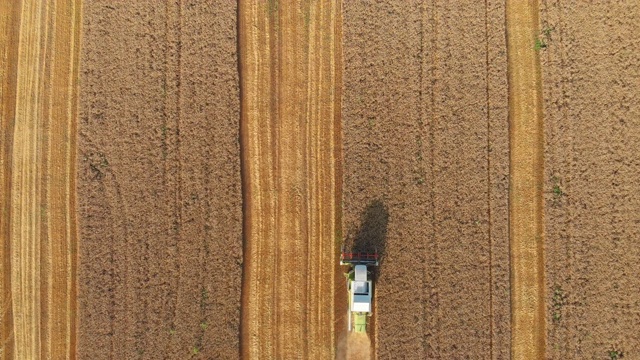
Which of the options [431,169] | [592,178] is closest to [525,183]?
[592,178]

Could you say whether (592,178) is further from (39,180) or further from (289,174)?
(39,180)

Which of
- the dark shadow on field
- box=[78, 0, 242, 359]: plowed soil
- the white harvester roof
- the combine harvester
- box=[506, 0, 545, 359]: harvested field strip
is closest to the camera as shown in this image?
the combine harvester

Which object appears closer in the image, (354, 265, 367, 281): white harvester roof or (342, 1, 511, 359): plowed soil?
(354, 265, 367, 281): white harvester roof

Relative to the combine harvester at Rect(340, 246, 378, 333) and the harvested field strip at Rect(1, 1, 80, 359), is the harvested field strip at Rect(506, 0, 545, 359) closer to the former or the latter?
the combine harvester at Rect(340, 246, 378, 333)

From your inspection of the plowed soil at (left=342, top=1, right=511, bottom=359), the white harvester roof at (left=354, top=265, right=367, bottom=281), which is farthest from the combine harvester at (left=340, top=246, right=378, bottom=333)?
the plowed soil at (left=342, top=1, right=511, bottom=359)

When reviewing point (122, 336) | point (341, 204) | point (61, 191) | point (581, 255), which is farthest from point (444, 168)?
point (61, 191)

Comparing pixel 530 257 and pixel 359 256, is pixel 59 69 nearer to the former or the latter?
pixel 359 256
